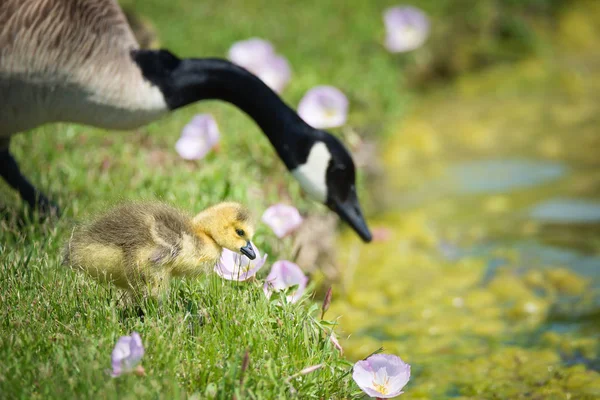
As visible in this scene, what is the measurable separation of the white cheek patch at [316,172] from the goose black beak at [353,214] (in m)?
0.08

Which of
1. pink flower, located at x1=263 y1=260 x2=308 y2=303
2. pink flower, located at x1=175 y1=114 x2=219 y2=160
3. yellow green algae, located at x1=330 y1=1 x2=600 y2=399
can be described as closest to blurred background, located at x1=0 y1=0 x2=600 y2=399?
yellow green algae, located at x1=330 y1=1 x2=600 y2=399

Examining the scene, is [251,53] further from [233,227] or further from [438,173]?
[233,227]

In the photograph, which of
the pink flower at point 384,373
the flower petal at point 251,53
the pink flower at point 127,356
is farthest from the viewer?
the flower petal at point 251,53

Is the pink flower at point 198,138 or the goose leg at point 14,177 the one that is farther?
the pink flower at point 198,138

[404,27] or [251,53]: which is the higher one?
[404,27]

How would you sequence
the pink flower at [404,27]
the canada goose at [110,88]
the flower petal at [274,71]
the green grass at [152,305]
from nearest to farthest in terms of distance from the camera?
the green grass at [152,305] < the canada goose at [110,88] < the flower petal at [274,71] < the pink flower at [404,27]

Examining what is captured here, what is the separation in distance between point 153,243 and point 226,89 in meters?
1.42

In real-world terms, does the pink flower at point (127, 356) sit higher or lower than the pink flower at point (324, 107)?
lower

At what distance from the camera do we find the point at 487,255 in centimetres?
510

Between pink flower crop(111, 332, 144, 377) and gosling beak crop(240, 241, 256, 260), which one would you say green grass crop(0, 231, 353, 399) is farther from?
gosling beak crop(240, 241, 256, 260)

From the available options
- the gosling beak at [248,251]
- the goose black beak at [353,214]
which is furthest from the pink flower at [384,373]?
the goose black beak at [353,214]

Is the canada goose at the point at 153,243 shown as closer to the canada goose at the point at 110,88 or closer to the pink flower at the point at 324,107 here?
Answer: the canada goose at the point at 110,88

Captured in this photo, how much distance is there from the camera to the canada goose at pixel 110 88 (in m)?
3.42

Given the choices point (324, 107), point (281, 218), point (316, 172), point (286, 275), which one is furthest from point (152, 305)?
point (324, 107)
